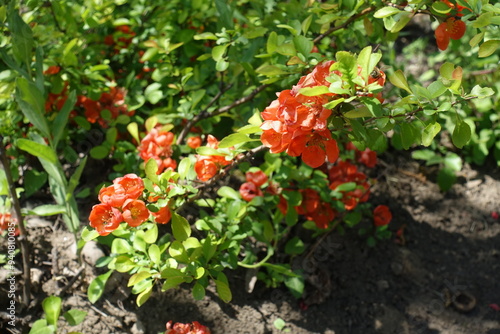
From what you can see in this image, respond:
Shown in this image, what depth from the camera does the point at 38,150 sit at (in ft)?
5.37

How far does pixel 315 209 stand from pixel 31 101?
1.16 m

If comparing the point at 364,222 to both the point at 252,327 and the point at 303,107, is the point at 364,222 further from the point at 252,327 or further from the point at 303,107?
the point at 303,107

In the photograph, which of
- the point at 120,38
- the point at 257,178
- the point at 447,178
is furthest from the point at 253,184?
the point at 447,178

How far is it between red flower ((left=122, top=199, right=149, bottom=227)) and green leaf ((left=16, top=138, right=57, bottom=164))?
492mm

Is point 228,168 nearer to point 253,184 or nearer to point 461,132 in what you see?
point 253,184

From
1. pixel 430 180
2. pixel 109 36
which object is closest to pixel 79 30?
pixel 109 36

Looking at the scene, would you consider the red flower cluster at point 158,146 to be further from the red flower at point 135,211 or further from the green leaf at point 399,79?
the green leaf at point 399,79

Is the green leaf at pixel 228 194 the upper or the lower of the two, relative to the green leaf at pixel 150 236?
lower

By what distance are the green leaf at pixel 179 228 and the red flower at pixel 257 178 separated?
1.59 feet

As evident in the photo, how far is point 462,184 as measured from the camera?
2881mm

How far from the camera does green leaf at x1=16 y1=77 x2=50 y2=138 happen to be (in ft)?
5.44

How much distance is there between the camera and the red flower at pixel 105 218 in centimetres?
132

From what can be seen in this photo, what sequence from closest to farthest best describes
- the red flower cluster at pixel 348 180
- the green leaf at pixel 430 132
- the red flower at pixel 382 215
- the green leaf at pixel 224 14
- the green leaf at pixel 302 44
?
the green leaf at pixel 430 132 → the green leaf at pixel 302 44 → the green leaf at pixel 224 14 → the red flower cluster at pixel 348 180 → the red flower at pixel 382 215

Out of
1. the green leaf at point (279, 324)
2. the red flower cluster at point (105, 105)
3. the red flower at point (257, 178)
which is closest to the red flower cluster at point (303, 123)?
the red flower at point (257, 178)
